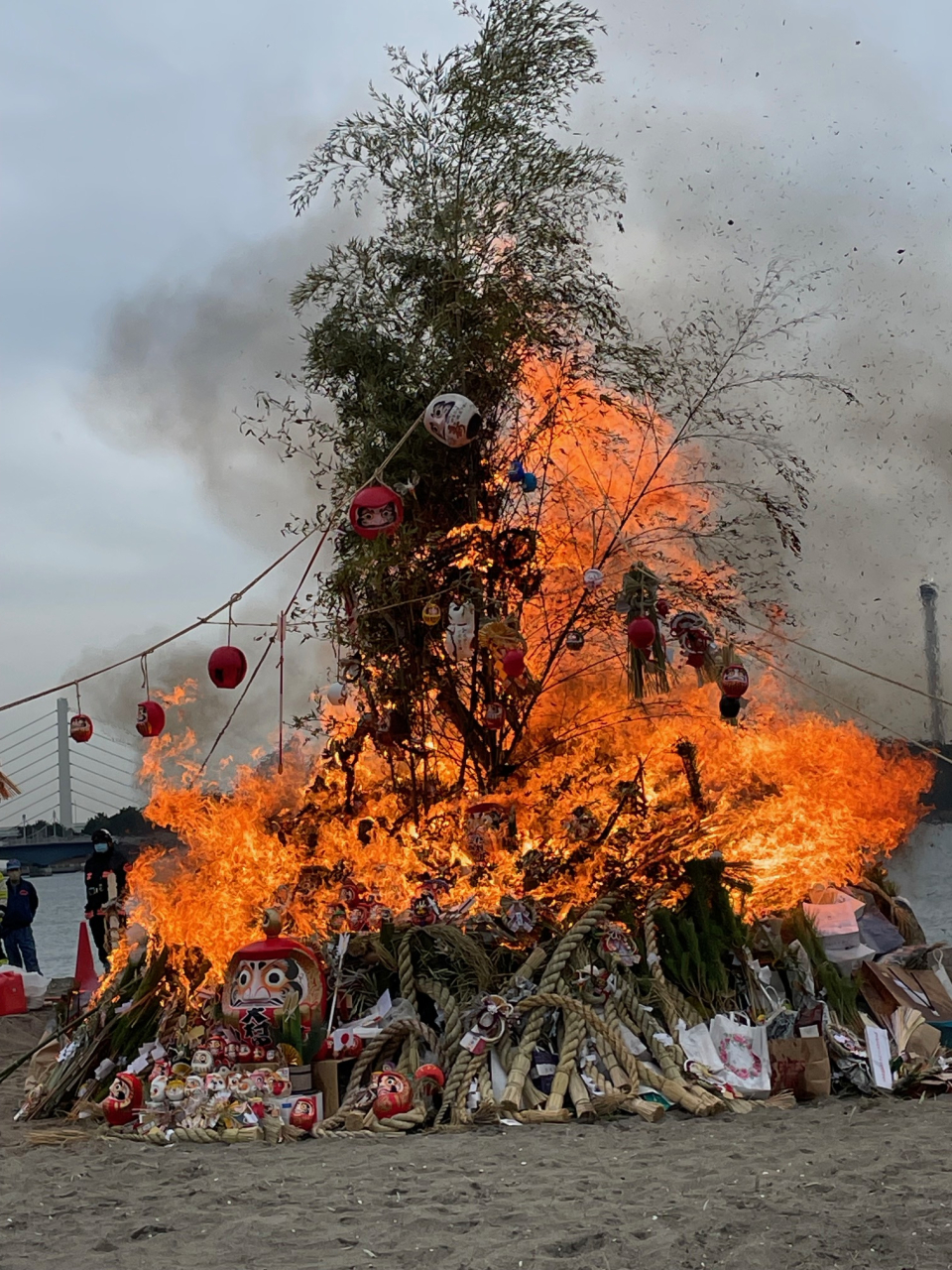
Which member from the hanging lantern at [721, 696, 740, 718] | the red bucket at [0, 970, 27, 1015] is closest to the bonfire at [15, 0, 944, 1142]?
the hanging lantern at [721, 696, 740, 718]

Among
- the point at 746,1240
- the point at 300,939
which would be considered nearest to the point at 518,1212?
the point at 746,1240

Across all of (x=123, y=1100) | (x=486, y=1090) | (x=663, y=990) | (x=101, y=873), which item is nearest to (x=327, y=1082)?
(x=486, y=1090)

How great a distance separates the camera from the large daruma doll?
7223 mm

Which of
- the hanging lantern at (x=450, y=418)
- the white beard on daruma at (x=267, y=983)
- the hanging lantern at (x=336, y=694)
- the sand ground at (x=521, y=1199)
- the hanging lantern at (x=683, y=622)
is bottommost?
the sand ground at (x=521, y=1199)

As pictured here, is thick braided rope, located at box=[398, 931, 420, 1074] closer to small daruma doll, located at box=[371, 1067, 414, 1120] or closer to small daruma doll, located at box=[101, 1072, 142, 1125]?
small daruma doll, located at box=[371, 1067, 414, 1120]

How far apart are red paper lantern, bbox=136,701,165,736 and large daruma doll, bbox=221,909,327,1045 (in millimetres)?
1679

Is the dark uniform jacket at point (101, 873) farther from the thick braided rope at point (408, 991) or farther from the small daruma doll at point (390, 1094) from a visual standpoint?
the small daruma doll at point (390, 1094)

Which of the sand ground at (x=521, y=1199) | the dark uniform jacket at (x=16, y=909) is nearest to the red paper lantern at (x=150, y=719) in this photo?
the sand ground at (x=521, y=1199)

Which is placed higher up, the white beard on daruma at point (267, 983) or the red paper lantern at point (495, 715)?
the red paper lantern at point (495, 715)

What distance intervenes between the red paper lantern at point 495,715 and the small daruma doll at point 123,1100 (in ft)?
12.2

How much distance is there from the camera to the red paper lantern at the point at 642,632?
301 inches

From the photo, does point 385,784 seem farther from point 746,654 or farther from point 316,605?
point 746,654

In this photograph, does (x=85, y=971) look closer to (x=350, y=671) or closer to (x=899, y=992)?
(x=350, y=671)

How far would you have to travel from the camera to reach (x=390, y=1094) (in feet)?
22.6
